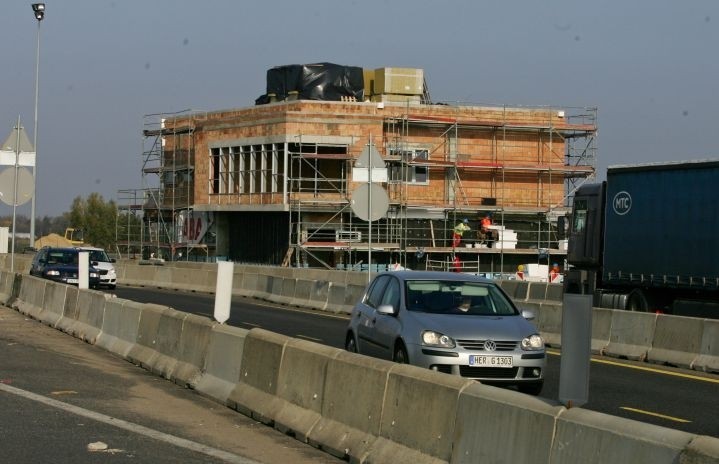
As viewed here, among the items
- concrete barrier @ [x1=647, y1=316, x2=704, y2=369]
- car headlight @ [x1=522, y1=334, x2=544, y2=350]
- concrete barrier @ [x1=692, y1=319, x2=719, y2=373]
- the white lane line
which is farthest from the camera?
concrete barrier @ [x1=647, y1=316, x2=704, y2=369]

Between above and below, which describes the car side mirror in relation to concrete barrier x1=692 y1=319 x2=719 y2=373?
above

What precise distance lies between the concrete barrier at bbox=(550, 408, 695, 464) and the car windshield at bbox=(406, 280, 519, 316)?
717 cm

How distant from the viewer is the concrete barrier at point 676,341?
62.7 feet

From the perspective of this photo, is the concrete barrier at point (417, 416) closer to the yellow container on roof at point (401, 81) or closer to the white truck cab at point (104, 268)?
the white truck cab at point (104, 268)

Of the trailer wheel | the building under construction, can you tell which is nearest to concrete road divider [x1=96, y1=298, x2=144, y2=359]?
the trailer wheel

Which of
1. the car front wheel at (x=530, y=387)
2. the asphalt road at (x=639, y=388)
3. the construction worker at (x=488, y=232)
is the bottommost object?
the asphalt road at (x=639, y=388)

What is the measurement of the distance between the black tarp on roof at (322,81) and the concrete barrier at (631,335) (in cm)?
4120

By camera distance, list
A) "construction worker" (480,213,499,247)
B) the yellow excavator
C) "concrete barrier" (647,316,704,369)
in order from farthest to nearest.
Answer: the yellow excavator, "construction worker" (480,213,499,247), "concrete barrier" (647,316,704,369)

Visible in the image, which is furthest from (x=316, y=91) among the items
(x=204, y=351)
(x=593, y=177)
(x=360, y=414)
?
(x=360, y=414)

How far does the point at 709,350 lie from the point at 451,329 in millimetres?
6667

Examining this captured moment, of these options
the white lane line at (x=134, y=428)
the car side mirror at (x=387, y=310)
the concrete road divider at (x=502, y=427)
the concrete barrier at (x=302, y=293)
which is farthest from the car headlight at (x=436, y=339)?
the concrete barrier at (x=302, y=293)

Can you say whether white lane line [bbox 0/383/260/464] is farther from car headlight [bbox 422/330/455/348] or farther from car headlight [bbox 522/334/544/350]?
car headlight [bbox 522/334/544/350]

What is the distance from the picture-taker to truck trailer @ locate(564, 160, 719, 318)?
2428 cm

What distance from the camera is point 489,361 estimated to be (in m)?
13.5
